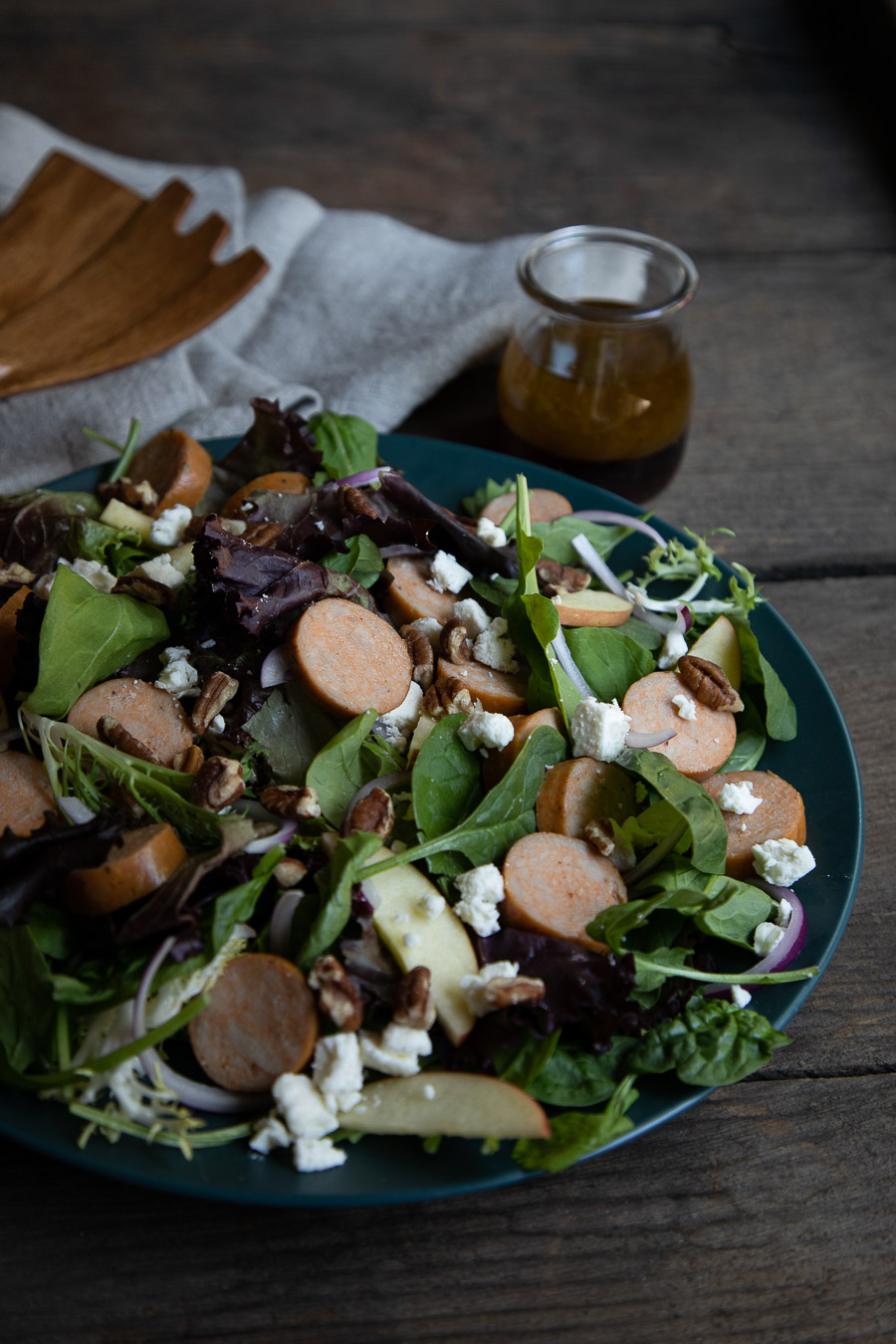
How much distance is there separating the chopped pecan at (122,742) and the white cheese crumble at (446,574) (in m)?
0.58

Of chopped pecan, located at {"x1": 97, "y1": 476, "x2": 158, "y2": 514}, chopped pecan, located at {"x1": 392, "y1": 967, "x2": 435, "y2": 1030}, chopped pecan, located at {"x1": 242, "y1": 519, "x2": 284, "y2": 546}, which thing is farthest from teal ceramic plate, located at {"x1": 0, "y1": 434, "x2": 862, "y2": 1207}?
chopped pecan, located at {"x1": 97, "y1": 476, "x2": 158, "y2": 514}

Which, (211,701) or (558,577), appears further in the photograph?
(558,577)

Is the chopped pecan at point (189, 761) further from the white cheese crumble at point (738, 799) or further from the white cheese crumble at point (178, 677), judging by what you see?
the white cheese crumble at point (738, 799)

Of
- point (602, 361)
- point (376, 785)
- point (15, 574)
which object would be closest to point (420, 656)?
point (376, 785)

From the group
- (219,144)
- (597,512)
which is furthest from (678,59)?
(597,512)

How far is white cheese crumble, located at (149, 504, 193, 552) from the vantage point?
197 centimetres

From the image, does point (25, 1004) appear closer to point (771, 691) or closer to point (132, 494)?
point (132, 494)

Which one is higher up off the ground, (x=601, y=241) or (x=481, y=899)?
(x=601, y=241)

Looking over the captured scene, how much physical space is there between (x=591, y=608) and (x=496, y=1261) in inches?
40.1

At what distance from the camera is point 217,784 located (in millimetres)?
1553

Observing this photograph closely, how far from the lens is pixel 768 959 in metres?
1.53

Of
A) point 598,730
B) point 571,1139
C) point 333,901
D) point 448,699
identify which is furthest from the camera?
point 448,699

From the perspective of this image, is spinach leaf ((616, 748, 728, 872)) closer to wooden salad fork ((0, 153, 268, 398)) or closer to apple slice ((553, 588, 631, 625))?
apple slice ((553, 588, 631, 625))

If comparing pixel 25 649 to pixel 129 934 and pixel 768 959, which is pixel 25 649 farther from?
pixel 768 959
